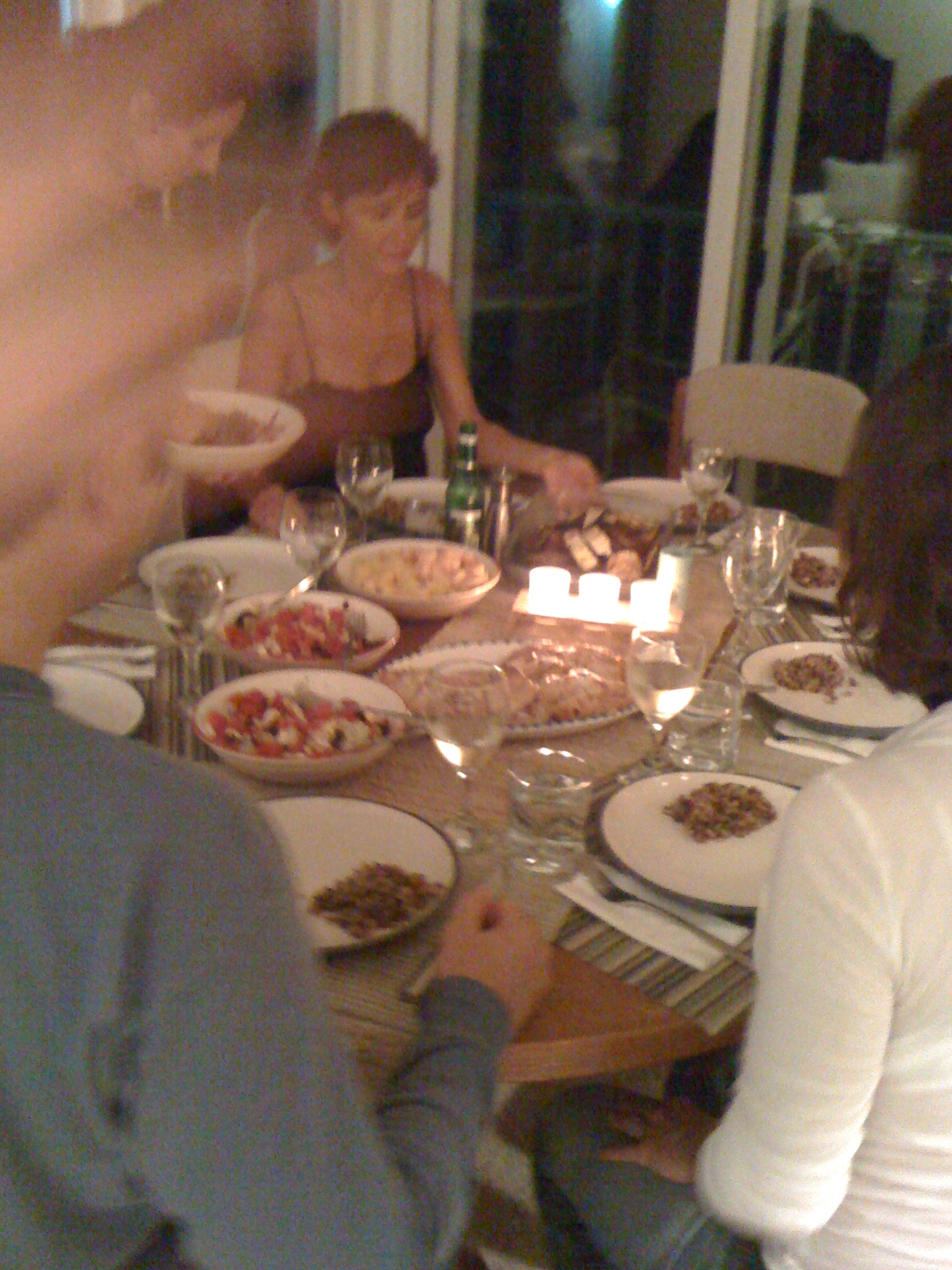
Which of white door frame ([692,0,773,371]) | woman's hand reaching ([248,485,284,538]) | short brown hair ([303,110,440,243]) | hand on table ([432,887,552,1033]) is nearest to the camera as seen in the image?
hand on table ([432,887,552,1033])

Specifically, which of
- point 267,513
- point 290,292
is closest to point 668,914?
point 267,513

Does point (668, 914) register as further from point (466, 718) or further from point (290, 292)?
point (290, 292)

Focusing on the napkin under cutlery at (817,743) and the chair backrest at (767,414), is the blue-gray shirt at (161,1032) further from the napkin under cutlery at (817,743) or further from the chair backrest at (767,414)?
the chair backrest at (767,414)

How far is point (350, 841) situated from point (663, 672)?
0.39 m

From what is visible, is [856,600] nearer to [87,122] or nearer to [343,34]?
[87,122]

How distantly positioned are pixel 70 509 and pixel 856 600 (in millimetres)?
610

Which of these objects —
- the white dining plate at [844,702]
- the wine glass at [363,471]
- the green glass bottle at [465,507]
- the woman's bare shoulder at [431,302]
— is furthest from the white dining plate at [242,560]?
the woman's bare shoulder at [431,302]

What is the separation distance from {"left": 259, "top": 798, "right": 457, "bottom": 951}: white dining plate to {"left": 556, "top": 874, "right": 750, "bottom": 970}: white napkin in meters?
0.12

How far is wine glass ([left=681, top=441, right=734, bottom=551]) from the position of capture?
1.88 metres

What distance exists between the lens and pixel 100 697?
1.30 meters

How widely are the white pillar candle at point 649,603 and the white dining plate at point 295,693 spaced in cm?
44

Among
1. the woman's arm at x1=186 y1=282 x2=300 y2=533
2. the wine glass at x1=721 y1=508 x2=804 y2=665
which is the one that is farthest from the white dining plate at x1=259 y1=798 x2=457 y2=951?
the woman's arm at x1=186 y1=282 x2=300 y2=533

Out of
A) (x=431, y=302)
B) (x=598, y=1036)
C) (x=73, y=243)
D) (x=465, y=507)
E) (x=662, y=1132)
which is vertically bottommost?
(x=662, y=1132)

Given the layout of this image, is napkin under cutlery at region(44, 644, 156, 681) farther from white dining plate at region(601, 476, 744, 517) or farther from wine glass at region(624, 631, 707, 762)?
white dining plate at region(601, 476, 744, 517)
